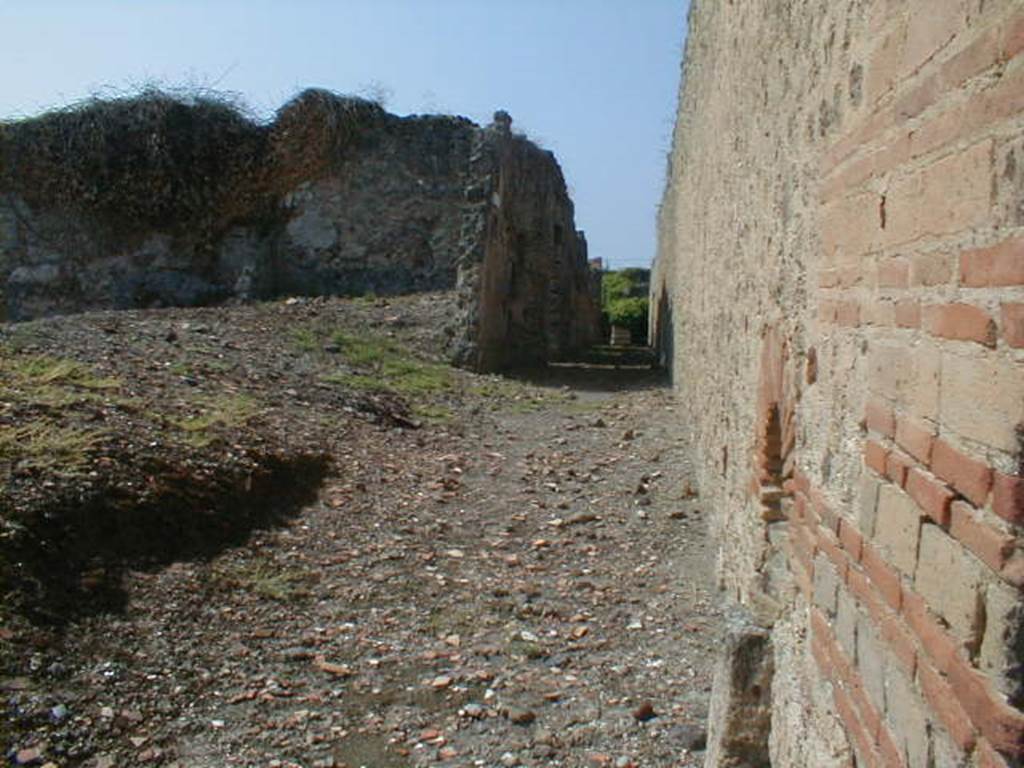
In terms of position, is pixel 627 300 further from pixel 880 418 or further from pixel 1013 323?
pixel 1013 323

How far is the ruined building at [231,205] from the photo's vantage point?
14672 mm

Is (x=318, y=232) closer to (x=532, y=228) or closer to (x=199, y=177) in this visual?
(x=199, y=177)

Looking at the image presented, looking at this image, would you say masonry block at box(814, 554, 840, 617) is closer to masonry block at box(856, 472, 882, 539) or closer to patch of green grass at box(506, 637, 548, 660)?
masonry block at box(856, 472, 882, 539)

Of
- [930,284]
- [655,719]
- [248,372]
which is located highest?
[930,284]

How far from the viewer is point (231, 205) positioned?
1510 centimetres

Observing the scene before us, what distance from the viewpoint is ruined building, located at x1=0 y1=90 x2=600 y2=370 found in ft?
48.1

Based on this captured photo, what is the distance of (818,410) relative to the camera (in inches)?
106

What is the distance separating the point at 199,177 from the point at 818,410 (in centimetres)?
1384

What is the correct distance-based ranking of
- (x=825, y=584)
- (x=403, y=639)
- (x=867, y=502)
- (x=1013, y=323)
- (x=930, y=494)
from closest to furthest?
(x=1013, y=323) → (x=930, y=494) → (x=867, y=502) → (x=825, y=584) → (x=403, y=639)

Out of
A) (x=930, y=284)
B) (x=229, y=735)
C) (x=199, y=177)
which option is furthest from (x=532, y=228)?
(x=930, y=284)

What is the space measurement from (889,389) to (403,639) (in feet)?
9.43

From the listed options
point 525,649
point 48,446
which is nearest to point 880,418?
point 525,649

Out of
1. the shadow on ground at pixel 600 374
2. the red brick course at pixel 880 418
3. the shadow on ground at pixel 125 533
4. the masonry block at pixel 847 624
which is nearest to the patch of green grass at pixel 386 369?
the shadow on ground at pixel 600 374

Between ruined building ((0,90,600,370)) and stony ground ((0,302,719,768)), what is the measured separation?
7879 millimetres
